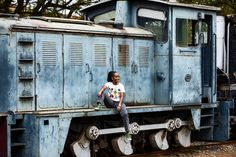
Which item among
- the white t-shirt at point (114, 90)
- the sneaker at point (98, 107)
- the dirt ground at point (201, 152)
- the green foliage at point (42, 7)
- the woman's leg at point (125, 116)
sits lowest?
the dirt ground at point (201, 152)

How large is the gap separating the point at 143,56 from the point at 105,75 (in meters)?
1.23

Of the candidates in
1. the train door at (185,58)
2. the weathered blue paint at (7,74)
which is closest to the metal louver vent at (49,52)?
the weathered blue paint at (7,74)

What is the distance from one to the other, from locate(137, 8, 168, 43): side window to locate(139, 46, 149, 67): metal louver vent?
40 centimetres

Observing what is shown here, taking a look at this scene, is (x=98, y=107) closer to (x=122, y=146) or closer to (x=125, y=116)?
(x=125, y=116)

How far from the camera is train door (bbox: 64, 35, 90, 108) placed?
404 inches

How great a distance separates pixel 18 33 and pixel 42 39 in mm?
521

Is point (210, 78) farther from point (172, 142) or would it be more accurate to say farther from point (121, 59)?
point (121, 59)

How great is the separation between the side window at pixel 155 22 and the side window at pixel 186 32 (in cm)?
31

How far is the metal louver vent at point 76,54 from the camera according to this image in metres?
10.4

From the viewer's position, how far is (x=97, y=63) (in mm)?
10867

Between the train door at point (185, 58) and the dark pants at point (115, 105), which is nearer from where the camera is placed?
the dark pants at point (115, 105)

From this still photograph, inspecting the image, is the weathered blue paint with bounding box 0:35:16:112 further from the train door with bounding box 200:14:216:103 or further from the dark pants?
the train door with bounding box 200:14:216:103

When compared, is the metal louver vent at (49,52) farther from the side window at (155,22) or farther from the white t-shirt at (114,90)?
the side window at (155,22)

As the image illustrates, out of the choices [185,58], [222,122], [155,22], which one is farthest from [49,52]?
[222,122]
